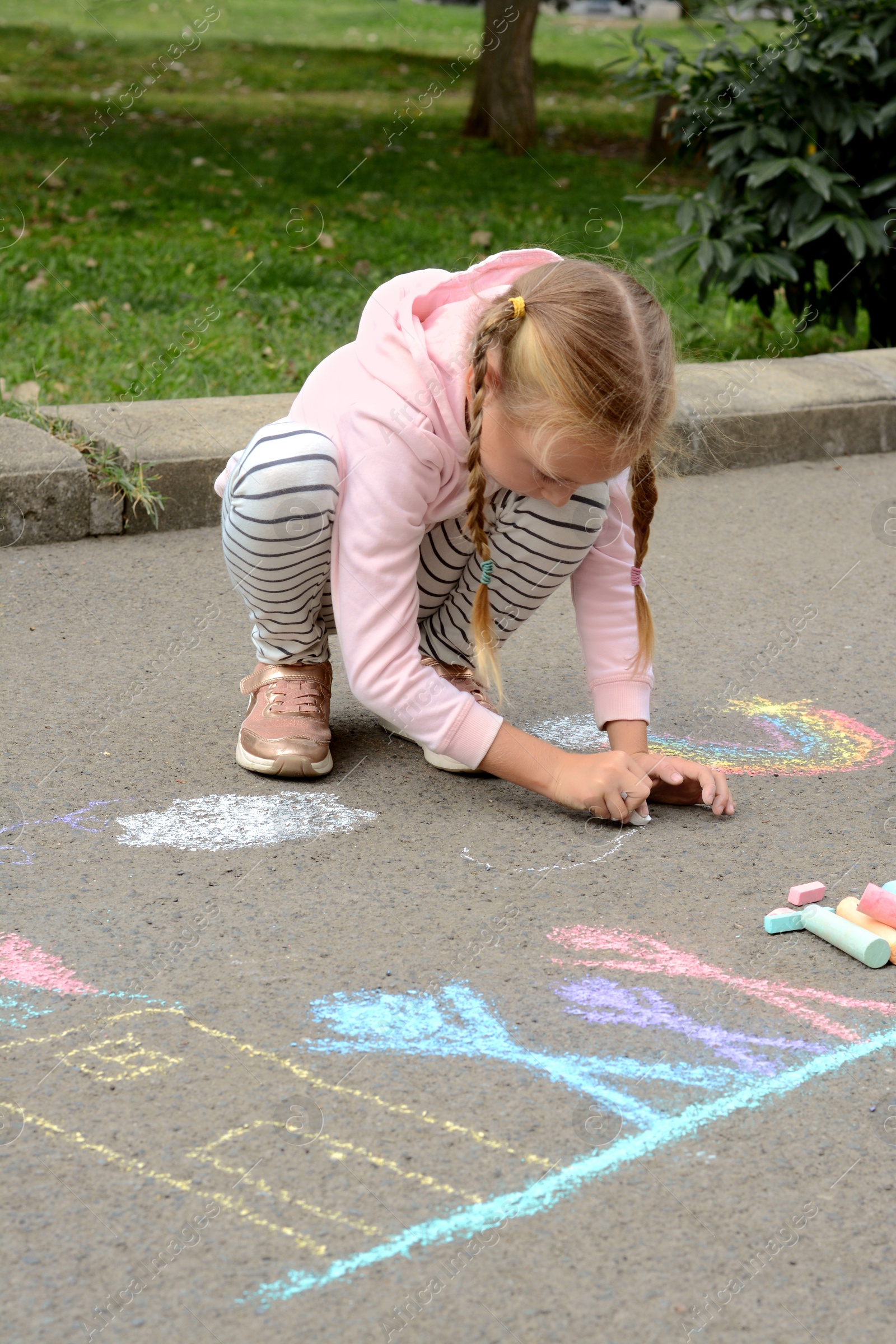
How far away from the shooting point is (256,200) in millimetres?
7211

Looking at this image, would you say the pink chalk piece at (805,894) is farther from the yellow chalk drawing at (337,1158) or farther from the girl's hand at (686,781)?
the yellow chalk drawing at (337,1158)

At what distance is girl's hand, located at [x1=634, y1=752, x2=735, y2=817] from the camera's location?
217 centimetres

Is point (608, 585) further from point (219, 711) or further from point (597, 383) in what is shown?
point (219, 711)

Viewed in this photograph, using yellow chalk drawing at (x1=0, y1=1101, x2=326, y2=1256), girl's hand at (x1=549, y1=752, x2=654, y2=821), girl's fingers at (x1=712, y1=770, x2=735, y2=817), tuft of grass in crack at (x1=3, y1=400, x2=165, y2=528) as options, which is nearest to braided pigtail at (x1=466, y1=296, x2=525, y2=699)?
girl's hand at (x1=549, y1=752, x2=654, y2=821)

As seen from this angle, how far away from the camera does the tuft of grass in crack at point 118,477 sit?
3.31 metres

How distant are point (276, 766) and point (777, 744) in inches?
35.6

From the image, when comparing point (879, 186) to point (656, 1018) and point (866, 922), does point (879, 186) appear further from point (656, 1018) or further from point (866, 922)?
point (656, 1018)

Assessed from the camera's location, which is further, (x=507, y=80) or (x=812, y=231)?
(x=507, y=80)

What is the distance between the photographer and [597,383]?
183 cm

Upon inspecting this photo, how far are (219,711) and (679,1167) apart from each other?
137 centimetres

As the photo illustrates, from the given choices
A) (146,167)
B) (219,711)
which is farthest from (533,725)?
(146,167)

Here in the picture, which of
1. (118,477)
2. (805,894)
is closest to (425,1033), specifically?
(805,894)

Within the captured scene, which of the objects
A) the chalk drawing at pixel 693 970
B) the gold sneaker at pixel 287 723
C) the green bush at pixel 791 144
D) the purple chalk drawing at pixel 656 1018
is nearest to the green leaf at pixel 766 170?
the green bush at pixel 791 144

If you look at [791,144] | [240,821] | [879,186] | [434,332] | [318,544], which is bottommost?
[240,821]
